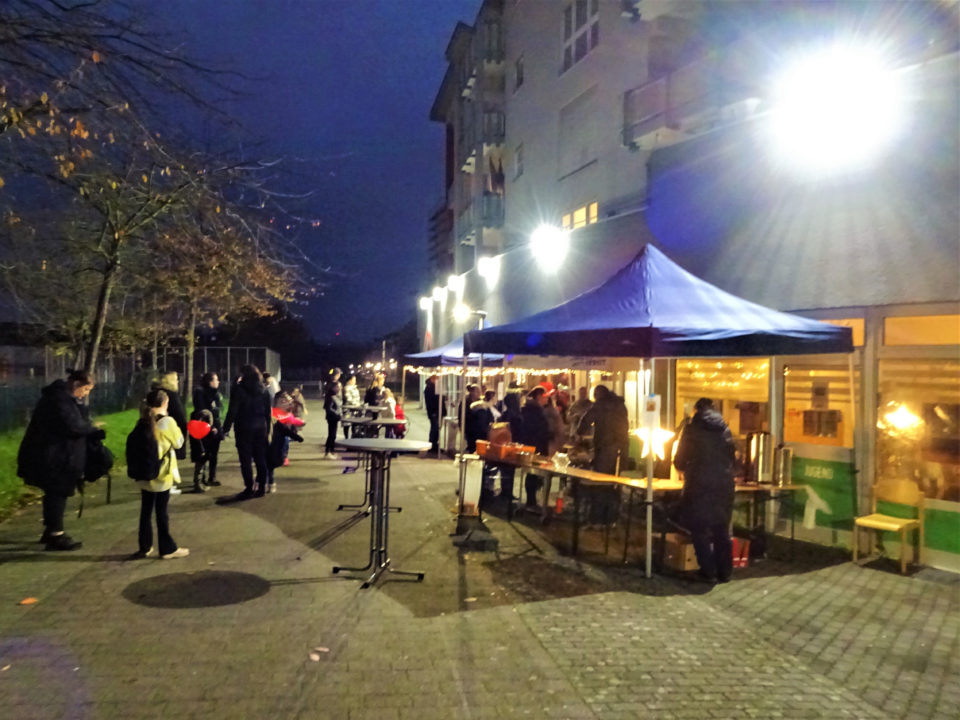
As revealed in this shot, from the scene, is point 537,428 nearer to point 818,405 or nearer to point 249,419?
point 818,405

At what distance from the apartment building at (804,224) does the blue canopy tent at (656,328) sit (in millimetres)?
828

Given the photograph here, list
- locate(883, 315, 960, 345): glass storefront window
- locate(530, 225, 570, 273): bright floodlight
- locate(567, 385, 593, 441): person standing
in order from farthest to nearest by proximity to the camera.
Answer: locate(530, 225, 570, 273): bright floodlight
locate(567, 385, 593, 441): person standing
locate(883, 315, 960, 345): glass storefront window

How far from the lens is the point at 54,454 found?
23.3 ft

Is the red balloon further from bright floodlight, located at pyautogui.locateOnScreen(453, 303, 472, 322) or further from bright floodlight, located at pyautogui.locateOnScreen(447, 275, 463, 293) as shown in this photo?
bright floodlight, located at pyautogui.locateOnScreen(447, 275, 463, 293)

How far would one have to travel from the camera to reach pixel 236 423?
1018cm

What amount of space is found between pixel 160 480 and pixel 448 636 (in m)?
3.21

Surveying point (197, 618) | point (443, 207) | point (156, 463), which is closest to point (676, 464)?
point (197, 618)

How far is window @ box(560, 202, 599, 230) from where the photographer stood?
16.0m

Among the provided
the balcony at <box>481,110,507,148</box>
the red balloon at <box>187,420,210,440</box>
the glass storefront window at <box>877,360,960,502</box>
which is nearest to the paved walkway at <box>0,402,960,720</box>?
the glass storefront window at <box>877,360,960,502</box>

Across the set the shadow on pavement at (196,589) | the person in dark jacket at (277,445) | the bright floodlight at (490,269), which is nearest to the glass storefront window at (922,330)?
the shadow on pavement at (196,589)

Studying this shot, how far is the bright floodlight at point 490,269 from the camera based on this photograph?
61.9 feet

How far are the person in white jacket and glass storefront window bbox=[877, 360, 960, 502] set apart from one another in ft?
23.7

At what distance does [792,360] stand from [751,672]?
16.5 ft

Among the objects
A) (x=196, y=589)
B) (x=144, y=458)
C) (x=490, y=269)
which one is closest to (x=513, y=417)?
(x=144, y=458)
